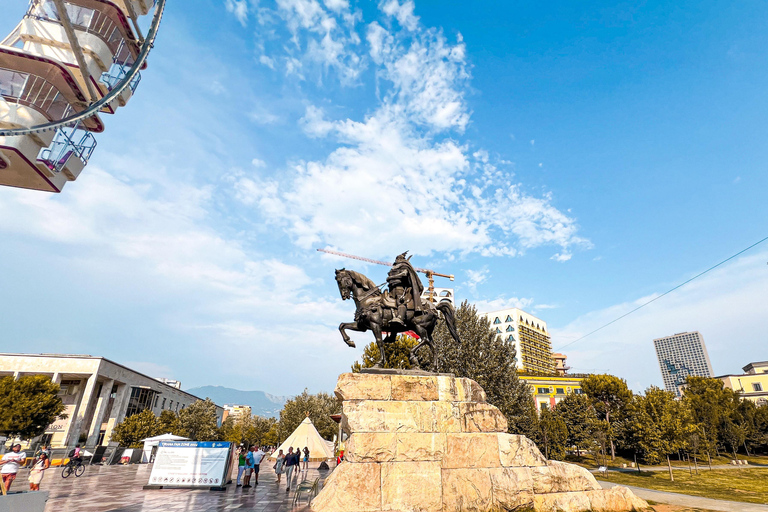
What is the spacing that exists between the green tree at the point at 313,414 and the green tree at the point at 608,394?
1347 inches

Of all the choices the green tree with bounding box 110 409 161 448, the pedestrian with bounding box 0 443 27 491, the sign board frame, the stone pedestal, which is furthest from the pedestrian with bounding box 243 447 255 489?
the green tree with bounding box 110 409 161 448

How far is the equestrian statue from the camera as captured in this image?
11.3 m

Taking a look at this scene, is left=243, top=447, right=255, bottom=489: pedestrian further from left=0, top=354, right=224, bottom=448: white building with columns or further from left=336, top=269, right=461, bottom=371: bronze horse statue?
left=0, top=354, right=224, bottom=448: white building with columns

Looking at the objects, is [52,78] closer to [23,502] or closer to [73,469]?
[23,502]

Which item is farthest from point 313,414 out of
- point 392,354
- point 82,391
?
point 82,391

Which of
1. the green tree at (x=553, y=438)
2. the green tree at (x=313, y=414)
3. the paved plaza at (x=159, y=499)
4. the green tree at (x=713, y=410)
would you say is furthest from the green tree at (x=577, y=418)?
the paved plaza at (x=159, y=499)

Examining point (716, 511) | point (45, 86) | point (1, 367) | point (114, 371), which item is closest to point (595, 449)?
point (716, 511)

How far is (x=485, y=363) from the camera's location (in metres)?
26.5

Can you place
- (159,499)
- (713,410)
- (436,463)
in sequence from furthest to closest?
(713,410) → (159,499) → (436,463)

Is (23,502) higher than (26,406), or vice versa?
(26,406)

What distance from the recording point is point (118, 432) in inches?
1661

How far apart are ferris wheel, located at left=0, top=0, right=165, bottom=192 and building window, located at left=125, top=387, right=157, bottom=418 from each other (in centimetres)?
5430

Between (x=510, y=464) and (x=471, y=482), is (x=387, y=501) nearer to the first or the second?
(x=471, y=482)

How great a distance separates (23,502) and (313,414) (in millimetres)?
44123
